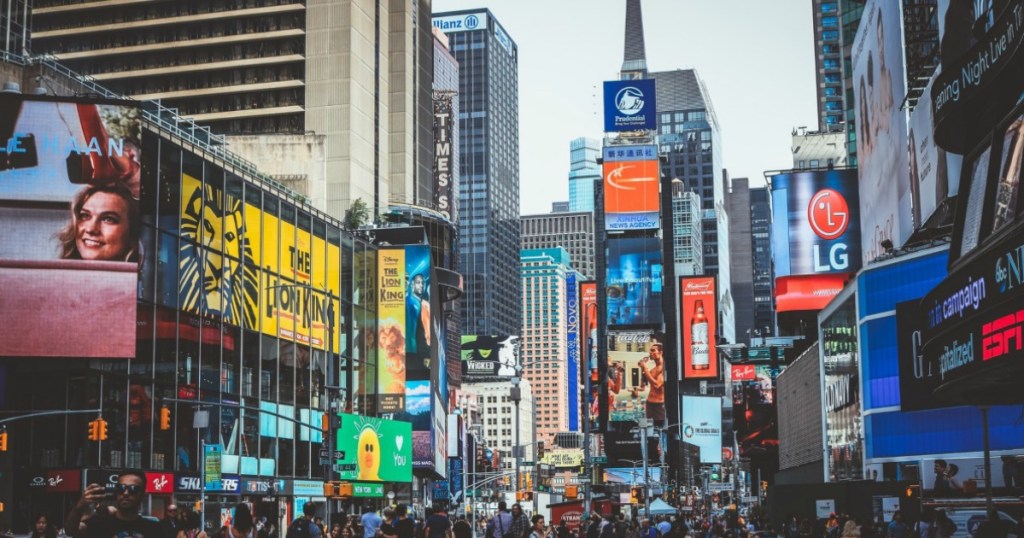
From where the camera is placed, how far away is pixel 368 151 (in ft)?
377

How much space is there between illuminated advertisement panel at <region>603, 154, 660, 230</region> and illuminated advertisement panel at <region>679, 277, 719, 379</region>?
14.8 meters

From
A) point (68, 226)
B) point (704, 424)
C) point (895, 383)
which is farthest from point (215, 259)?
point (704, 424)

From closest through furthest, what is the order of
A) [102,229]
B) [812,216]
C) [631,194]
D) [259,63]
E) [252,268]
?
[102,229] < [252,268] < [812,216] < [259,63] < [631,194]

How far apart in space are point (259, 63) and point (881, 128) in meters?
58.1

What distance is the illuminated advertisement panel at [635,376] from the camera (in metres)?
194

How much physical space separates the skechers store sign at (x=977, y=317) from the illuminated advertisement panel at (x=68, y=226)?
38841 mm

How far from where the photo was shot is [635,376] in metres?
195

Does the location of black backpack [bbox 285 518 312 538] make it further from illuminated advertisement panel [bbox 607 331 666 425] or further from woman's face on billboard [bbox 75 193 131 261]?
illuminated advertisement panel [bbox 607 331 666 425]

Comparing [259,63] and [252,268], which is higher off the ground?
[259,63]

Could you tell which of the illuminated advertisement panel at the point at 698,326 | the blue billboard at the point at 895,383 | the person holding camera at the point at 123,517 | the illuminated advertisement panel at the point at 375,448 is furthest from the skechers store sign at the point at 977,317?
the illuminated advertisement panel at the point at 698,326

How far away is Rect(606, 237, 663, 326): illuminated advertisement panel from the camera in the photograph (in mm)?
195750

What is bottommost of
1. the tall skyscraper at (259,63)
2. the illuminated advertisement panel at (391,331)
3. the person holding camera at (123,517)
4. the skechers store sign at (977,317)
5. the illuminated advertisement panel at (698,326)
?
the person holding camera at (123,517)

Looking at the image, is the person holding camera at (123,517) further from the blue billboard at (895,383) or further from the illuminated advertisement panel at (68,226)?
the blue billboard at (895,383)

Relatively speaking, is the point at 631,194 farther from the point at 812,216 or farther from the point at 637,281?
the point at 812,216
